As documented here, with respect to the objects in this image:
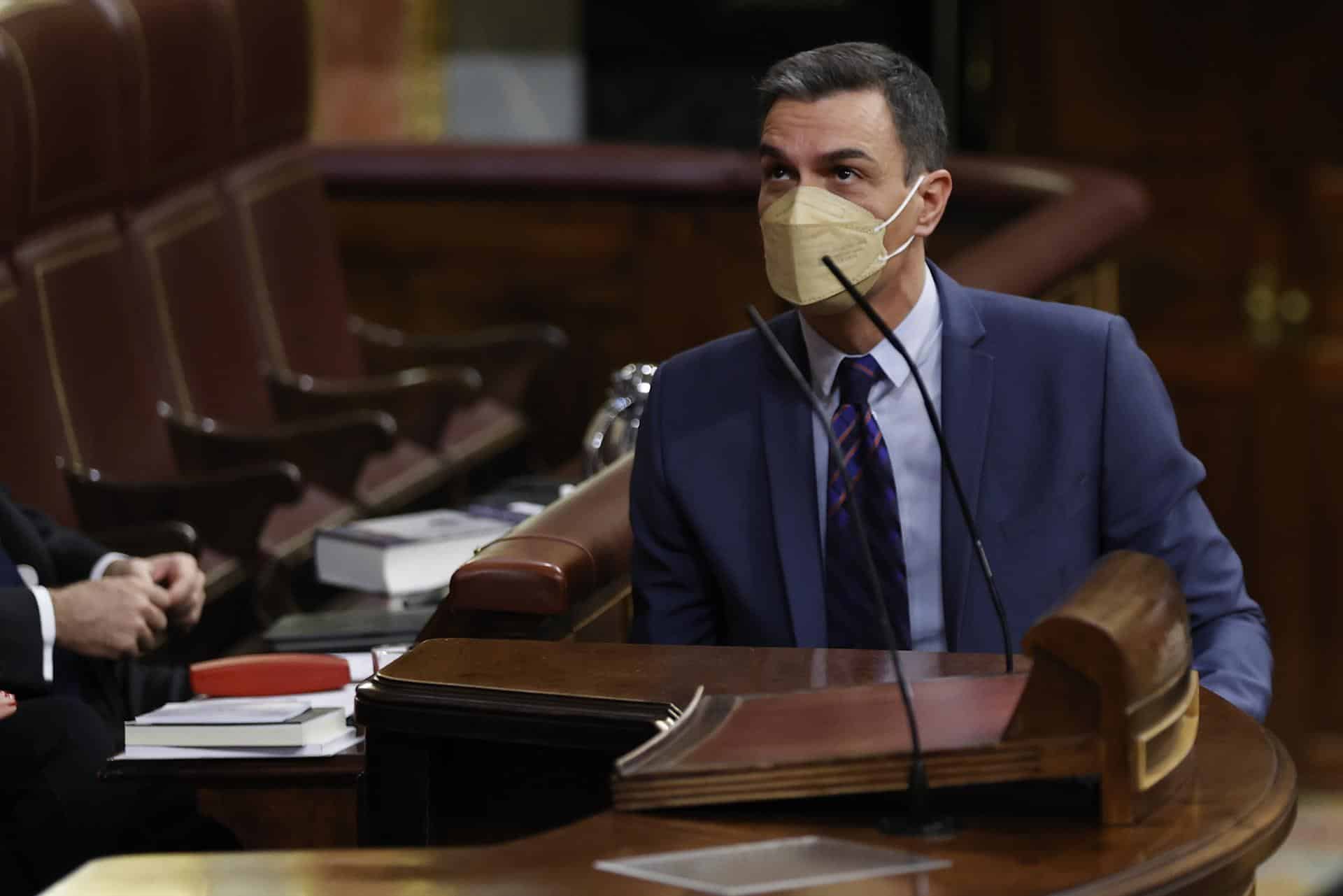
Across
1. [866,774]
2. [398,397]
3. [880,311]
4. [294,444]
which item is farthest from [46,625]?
[398,397]

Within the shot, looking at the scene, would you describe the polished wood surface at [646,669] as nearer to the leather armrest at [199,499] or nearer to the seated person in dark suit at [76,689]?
the seated person in dark suit at [76,689]

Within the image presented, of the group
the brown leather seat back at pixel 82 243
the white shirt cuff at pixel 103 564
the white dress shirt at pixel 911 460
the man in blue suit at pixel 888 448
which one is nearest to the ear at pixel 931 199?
the man in blue suit at pixel 888 448

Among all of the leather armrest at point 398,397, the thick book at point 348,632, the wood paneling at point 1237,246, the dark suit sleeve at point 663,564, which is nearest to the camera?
the dark suit sleeve at point 663,564

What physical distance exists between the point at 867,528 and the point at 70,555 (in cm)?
133

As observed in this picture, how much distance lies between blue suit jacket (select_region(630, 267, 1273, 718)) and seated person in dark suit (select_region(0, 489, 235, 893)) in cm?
65

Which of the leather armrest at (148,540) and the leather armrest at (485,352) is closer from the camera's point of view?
the leather armrest at (148,540)

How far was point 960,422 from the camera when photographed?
7.37 ft

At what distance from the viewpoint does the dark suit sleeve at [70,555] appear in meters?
3.06

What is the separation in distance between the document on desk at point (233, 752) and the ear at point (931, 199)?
793mm

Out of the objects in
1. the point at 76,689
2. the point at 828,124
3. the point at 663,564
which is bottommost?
the point at 76,689

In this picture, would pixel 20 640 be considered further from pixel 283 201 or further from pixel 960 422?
pixel 283 201

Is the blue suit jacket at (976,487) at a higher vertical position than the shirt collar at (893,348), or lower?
lower

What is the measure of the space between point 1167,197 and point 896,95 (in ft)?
13.4

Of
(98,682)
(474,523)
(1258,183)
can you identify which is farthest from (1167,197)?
(98,682)
